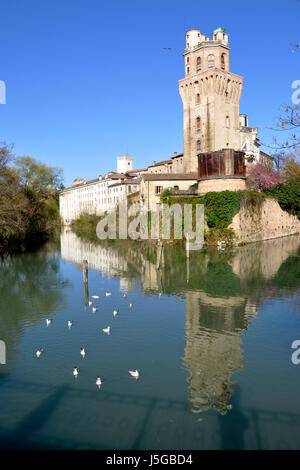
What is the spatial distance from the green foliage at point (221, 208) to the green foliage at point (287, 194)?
36.3ft

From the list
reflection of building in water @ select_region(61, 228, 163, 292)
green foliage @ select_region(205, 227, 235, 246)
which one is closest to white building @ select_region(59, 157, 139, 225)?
reflection of building in water @ select_region(61, 228, 163, 292)

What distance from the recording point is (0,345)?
12.1 m

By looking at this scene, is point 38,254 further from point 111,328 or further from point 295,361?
point 295,361

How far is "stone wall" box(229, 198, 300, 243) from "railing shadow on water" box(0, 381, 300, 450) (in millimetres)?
29288

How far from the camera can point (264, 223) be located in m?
41.6

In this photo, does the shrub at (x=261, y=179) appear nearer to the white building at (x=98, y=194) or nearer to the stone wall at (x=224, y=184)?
the stone wall at (x=224, y=184)

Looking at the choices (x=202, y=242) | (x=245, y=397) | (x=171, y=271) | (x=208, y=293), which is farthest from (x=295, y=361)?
(x=202, y=242)

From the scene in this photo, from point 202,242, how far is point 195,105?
78.7ft

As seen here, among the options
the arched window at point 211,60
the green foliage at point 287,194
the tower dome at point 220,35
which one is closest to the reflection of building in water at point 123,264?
the green foliage at point 287,194

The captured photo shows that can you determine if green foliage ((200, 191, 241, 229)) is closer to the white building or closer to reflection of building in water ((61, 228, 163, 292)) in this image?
reflection of building in water ((61, 228, 163, 292))

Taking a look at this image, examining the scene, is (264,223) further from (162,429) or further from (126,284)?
(162,429)

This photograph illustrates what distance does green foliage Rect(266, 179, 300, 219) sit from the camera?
1768 inches

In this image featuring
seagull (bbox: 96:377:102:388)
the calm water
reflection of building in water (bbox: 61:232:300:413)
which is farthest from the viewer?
reflection of building in water (bbox: 61:232:300:413)

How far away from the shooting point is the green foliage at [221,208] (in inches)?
1407
